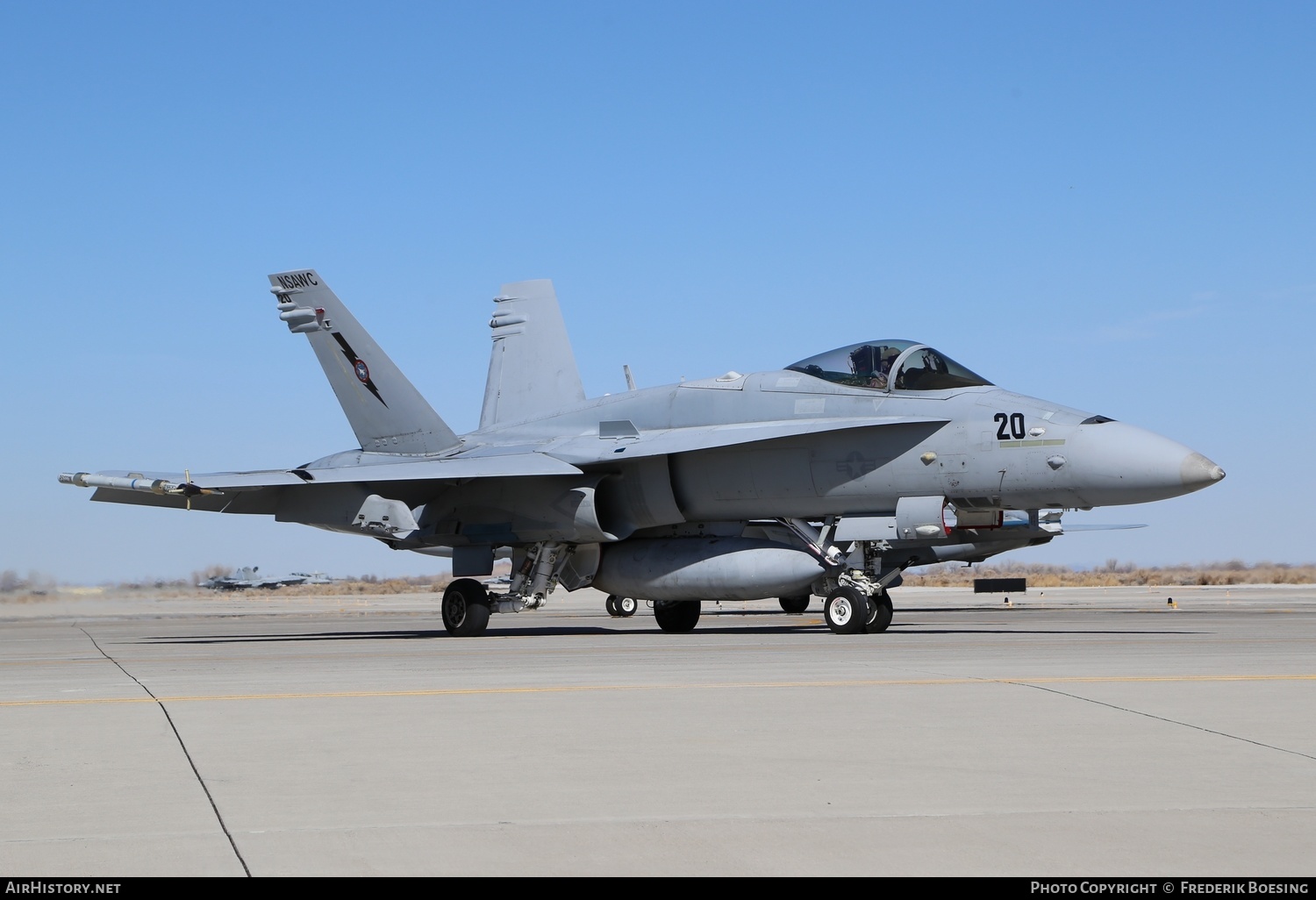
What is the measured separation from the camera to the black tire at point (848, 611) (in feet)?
50.5

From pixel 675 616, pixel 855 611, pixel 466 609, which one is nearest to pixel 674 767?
pixel 855 611

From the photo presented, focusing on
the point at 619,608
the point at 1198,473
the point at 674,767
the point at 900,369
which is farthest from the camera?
the point at 619,608

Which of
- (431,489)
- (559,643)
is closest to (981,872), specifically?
(559,643)

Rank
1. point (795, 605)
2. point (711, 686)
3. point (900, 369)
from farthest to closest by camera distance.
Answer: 1. point (795, 605)
2. point (900, 369)
3. point (711, 686)

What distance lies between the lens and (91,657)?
42.8 ft

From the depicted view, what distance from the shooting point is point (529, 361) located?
2234 centimetres

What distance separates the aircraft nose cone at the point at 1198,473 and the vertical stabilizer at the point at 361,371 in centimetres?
1028

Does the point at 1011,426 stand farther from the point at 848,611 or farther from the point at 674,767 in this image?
the point at 674,767

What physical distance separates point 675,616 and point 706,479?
319 cm

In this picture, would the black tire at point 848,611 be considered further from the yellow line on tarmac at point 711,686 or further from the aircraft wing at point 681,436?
the yellow line on tarmac at point 711,686

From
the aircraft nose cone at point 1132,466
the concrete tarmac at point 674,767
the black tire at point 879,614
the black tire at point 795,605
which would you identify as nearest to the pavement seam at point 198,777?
the concrete tarmac at point 674,767

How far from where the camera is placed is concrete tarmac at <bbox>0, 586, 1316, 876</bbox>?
396 cm
